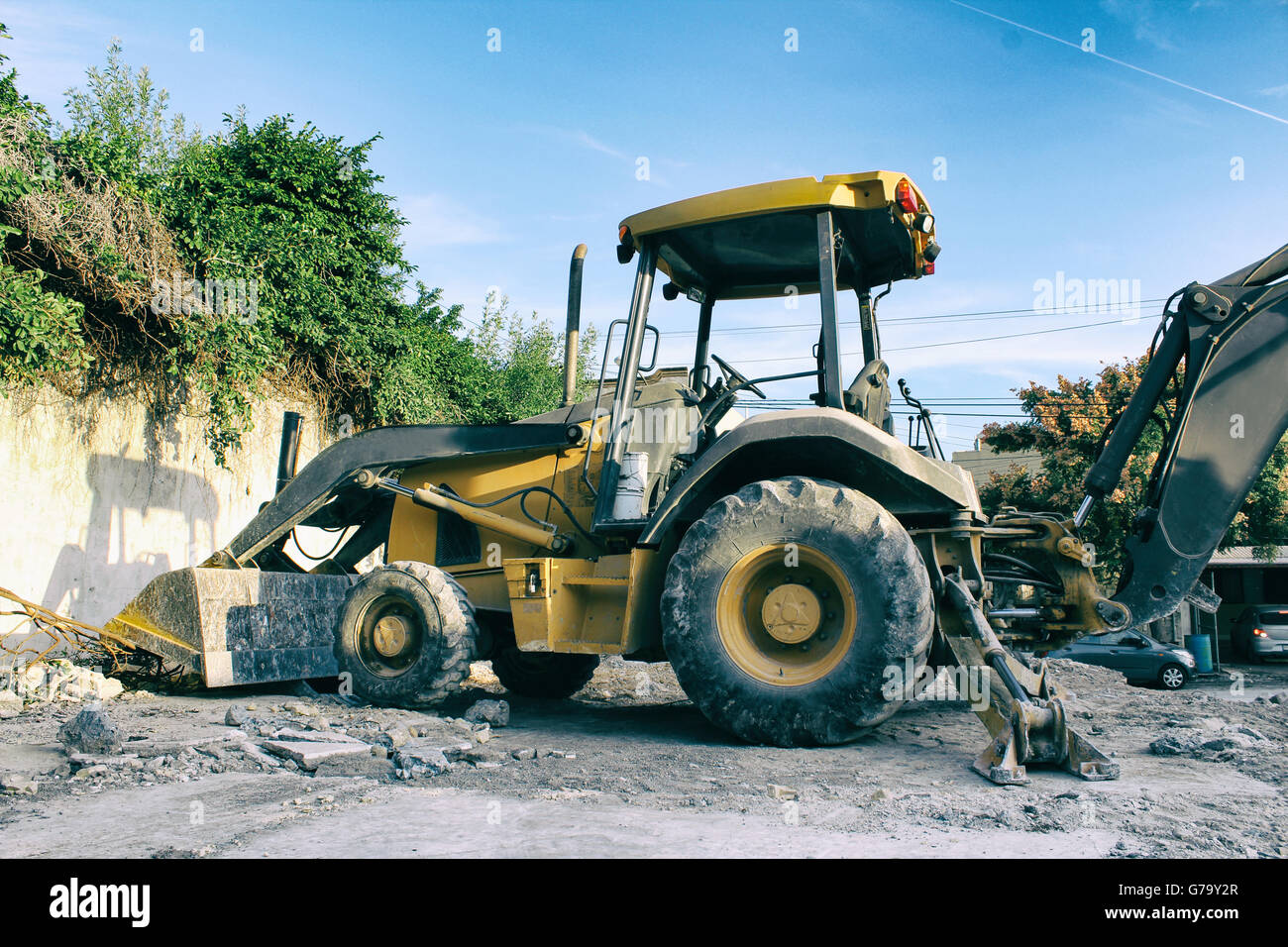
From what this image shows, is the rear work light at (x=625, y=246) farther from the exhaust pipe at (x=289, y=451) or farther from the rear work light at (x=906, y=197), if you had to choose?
the exhaust pipe at (x=289, y=451)

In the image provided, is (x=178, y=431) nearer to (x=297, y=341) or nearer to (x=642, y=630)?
(x=297, y=341)

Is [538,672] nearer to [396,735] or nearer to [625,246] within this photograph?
[396,735]

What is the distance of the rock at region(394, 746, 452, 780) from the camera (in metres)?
4.27

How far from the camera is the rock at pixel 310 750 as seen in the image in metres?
4.50

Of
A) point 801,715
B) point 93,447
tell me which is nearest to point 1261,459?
point 801,715

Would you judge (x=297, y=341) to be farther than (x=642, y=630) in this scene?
Yes

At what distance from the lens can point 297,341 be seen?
1224 cm

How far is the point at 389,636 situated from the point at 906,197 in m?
4.09

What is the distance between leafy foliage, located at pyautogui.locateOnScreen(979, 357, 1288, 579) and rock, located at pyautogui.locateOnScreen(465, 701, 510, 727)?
45.6ft

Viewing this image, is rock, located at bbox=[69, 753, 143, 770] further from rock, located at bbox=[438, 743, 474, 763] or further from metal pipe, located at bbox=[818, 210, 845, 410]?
metal pipe, located at bbox=[818, 210, 845, 410]

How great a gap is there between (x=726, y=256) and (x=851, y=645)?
282cm

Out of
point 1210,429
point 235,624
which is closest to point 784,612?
point 1210,429

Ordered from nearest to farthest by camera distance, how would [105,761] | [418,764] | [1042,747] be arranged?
1. [1042,747]
2. [418,764]
3. [105,761]

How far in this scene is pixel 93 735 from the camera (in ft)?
15.6
